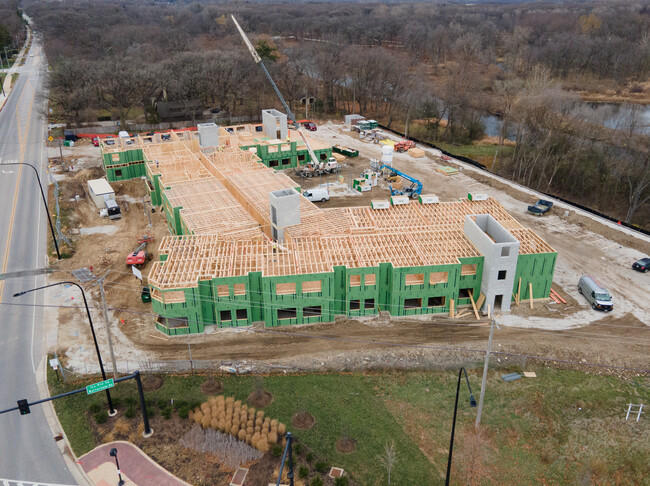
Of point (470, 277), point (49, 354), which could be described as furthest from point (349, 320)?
point (49, 354)

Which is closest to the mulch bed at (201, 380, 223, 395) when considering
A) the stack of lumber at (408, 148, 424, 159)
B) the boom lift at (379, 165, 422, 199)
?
the boom lift at (379, 165, 422, 199)

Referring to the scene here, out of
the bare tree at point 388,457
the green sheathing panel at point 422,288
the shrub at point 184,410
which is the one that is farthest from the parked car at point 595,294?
the shrub at point 184,410

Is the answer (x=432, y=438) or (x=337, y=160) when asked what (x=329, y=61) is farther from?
(x=432, y=438)

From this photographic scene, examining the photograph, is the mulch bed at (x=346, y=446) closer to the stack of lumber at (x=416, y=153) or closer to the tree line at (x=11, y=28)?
the stack of lumber at (x=416, y=153)

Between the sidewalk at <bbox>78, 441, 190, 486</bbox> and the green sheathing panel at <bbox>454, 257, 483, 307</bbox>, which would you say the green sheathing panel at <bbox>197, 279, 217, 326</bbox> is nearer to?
the sidewalk at <bbox>78, 441, 190, 486</bbox>

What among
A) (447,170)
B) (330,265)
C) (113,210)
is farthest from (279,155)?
(330,265)
